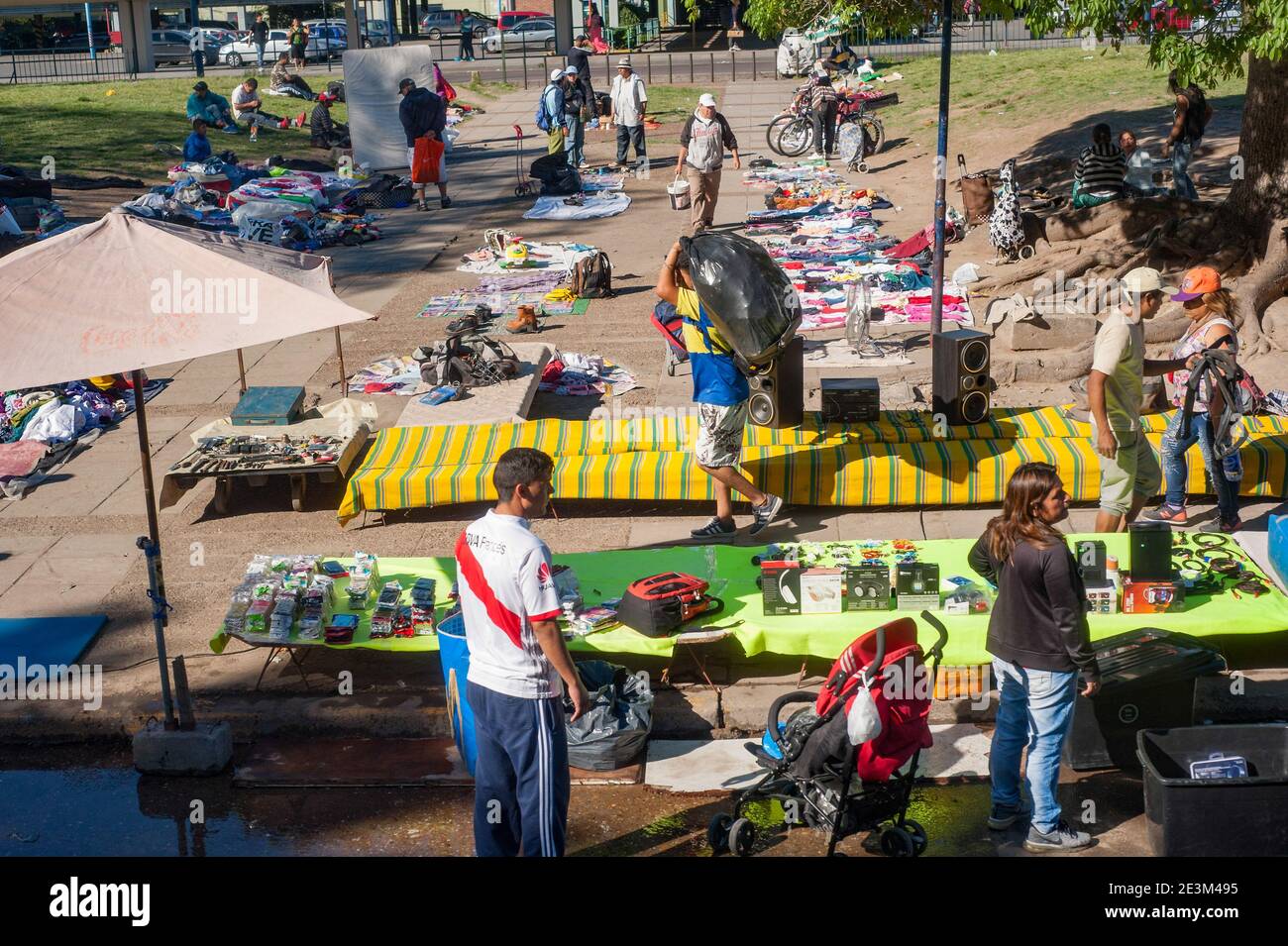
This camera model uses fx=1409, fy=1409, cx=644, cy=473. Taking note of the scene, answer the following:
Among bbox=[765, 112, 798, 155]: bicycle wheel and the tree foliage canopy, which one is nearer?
the tree foliage canopy

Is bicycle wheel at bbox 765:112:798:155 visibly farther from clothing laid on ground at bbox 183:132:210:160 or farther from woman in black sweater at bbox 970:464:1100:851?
woman in black sweater at bbox 970:464:1100:851

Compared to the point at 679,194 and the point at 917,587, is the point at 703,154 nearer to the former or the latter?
the point at 679,194

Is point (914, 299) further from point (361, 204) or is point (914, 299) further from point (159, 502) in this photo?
point (361, 204)

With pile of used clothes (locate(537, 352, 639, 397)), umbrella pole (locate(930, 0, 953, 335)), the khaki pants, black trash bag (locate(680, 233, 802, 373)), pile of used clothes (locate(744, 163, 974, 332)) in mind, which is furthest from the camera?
the khaki pants

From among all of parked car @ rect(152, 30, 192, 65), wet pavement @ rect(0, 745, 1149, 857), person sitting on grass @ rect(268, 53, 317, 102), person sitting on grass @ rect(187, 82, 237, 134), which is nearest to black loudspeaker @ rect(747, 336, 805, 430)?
wet pavement @ rect(0, 745, 1149, 857)

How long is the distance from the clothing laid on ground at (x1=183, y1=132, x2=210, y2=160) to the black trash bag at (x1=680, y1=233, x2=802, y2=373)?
1633cm

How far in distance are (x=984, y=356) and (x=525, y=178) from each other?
15581mm

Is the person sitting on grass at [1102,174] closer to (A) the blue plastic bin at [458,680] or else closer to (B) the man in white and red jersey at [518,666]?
(A) the blue plastic bin at [458,680]

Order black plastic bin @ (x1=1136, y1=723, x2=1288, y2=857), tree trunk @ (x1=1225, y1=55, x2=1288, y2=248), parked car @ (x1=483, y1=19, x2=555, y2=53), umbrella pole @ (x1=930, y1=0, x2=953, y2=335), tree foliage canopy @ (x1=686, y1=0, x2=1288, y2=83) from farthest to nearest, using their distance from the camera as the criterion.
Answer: parked car @ (x1=483, y1=19, x2=555, y2=53) < tree trunk @ (x1=1225, y1=55, x2=1288, y2=248) < tree foliage canopy @ (x1=686, y1=0, x2=1288, y2=83) < umbrella pole @ (x1=930, y1=0, x2=953, y2=335) < black plastic bin @ (x1=1136, y1=723, x2=1288, y2=857)

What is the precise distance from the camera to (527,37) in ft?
167

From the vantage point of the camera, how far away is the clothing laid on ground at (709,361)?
27.9ft

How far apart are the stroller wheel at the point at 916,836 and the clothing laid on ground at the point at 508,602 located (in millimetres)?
1645

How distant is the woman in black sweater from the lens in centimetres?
554
